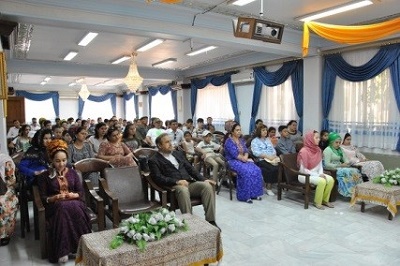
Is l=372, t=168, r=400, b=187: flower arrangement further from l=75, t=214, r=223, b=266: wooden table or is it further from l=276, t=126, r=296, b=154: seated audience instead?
l=75, t=214, r=223, b=266: wooden table

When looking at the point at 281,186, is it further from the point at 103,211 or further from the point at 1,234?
the point at 1,234

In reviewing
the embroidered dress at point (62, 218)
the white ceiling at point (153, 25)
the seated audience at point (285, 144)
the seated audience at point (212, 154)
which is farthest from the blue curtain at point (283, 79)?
the embroidered dress at point (62, 218)

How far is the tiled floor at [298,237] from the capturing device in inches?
115

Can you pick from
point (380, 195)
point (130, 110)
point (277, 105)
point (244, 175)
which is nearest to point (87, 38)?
point (244, 175)

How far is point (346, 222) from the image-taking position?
3.85 metres

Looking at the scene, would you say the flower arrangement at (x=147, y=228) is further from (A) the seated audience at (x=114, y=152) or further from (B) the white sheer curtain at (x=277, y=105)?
(B) the white sheer curtain at (x=277, y=105)

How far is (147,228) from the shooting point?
2.20 m

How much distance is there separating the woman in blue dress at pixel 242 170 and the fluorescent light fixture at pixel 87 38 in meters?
2.97

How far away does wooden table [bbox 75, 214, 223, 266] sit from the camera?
2.04 m

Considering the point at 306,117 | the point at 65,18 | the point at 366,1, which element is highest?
the point at 366,1

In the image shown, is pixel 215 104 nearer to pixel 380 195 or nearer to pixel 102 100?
pixel 380 195

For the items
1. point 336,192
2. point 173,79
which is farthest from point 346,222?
point 173,79

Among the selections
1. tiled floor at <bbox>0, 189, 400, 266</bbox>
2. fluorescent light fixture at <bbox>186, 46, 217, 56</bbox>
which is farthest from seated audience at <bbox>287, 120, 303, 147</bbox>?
fluorescent light fixture at <bbox>186, 46, 217, 56</bbox>

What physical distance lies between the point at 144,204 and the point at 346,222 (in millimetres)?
2367
